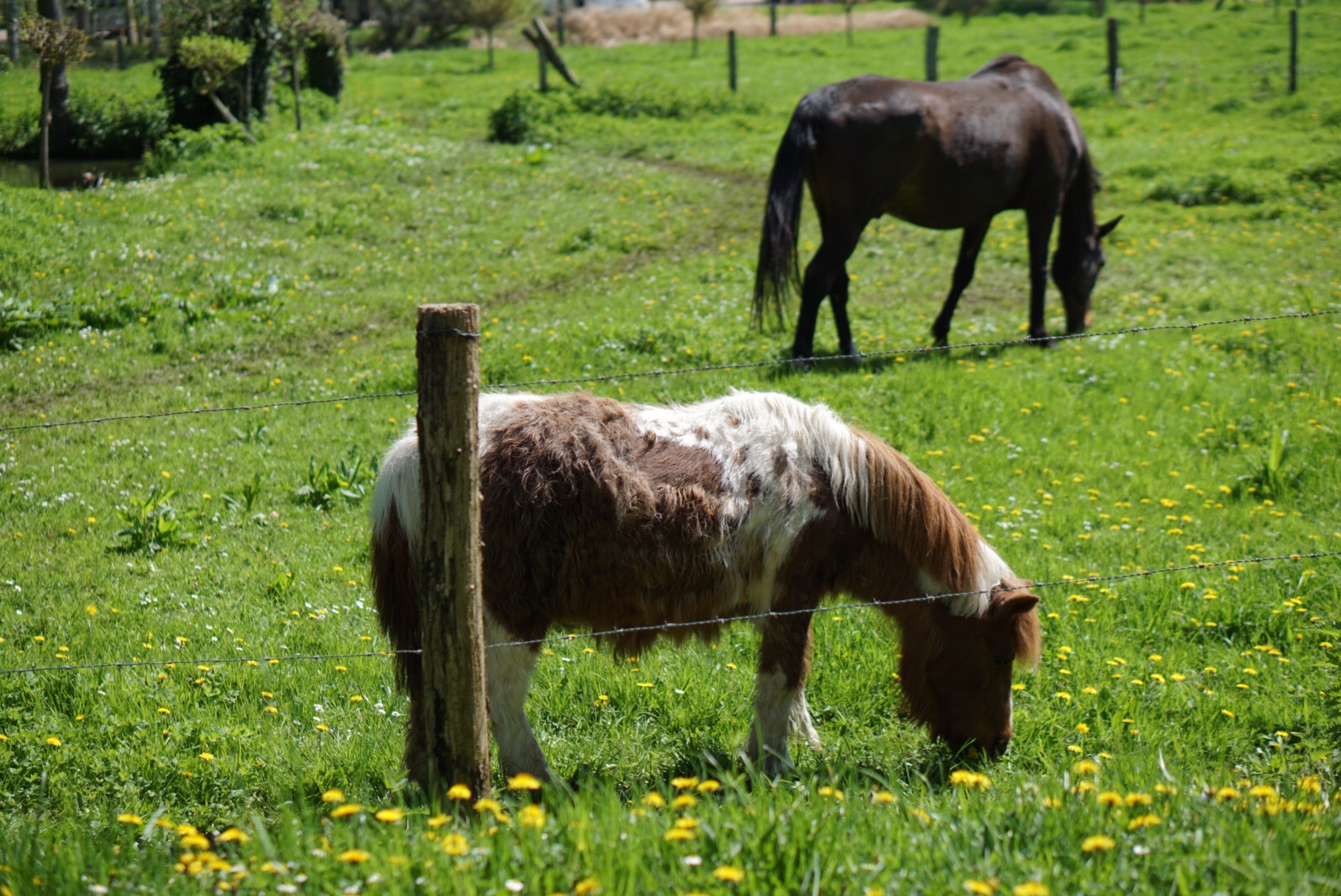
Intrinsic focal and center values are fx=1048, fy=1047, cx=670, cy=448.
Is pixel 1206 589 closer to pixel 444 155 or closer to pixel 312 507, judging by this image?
pixel 312 507

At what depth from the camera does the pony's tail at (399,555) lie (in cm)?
381

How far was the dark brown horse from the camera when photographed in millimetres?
9305

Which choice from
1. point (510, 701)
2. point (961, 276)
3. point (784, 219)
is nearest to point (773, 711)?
point (510, 701)

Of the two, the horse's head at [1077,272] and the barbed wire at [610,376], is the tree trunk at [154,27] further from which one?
the horse's head at [1077,272]

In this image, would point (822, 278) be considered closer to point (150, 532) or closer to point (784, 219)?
point (784, 219)

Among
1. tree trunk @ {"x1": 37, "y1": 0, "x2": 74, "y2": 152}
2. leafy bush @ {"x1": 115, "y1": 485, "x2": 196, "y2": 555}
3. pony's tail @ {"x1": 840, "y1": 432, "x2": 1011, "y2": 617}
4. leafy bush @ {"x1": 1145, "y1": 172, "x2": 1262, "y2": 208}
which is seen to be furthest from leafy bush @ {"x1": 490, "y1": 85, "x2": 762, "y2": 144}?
pony's tail @ {"x1": 840, "y1": 432, "x2": 1011, "y2": 617}

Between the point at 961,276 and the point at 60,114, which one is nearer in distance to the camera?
the point at 961,276

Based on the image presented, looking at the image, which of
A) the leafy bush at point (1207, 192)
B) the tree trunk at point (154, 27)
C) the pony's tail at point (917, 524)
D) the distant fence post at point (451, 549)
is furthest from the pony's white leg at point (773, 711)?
the tree trunk at point (154, 27)

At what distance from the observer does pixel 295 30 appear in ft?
65.1

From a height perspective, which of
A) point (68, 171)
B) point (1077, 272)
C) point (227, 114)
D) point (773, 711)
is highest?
point (227, 114)

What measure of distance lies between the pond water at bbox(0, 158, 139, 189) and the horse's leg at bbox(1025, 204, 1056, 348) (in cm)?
1403

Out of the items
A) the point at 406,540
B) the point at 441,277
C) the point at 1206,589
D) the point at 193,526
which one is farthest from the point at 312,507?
the point at 441,277

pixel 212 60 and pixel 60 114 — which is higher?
pixel 212 60

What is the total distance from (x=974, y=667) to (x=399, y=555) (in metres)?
2.33
